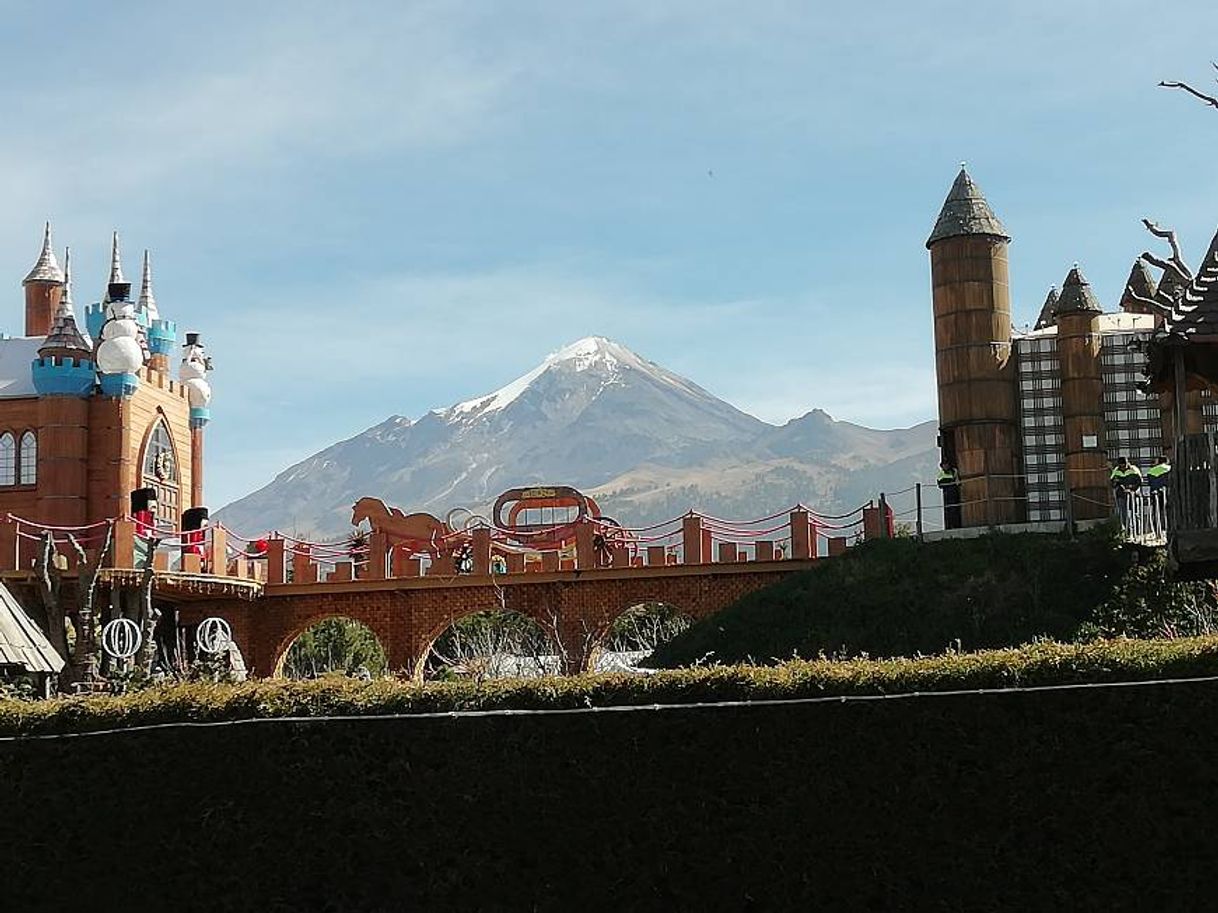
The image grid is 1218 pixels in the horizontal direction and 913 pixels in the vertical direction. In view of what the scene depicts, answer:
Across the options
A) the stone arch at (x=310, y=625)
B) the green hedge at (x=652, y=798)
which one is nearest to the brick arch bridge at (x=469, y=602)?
the stone arch at (x=310, y=625)

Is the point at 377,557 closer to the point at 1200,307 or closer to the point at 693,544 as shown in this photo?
the point at 693,544

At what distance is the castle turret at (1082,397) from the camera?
2980 cm

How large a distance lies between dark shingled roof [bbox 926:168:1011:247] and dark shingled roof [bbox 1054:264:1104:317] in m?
1.52

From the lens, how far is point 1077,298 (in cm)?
3086

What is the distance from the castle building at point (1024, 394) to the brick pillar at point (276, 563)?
44.1ft

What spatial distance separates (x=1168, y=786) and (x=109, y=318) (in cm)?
2836

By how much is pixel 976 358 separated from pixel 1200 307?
13441 mm

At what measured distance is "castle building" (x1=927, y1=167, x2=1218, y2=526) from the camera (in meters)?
30.1

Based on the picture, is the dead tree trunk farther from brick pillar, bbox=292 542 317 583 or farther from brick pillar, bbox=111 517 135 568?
brick pillar, bbox=292 542 317 583

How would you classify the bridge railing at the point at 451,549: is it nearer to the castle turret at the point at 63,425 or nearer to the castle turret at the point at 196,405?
the castle turret at the point at 63,425

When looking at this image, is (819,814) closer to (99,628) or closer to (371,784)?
(371,784)

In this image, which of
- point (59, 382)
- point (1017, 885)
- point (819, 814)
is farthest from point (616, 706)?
point (59, 382)

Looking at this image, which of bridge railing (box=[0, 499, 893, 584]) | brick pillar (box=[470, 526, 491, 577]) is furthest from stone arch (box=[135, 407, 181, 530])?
brick pillar (box=[470, 526, 491, 577])

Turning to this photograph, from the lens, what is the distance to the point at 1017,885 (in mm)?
11383
